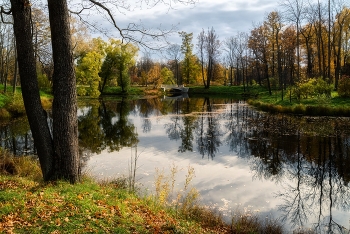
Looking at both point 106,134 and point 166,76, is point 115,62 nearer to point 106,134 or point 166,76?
point 166,76

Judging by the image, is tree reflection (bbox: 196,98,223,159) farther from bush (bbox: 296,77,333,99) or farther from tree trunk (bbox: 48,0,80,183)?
bush (bbox: 296,77,333,99)

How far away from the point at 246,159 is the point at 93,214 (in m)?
7.76

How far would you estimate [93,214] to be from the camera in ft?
15.0

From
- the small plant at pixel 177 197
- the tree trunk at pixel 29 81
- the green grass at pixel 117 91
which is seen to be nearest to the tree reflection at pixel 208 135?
the small plant at pixel 177 197

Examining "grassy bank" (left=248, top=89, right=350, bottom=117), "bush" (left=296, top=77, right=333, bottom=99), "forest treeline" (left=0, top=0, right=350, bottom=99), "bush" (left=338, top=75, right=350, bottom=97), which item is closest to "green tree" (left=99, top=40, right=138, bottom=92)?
"forest treeline" (left=0, top=0, right=350, bottom=99)

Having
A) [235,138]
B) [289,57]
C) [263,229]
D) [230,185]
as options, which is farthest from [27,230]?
[289,57]

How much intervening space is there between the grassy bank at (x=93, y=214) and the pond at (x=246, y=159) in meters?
0.83

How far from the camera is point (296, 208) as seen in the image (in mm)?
7078

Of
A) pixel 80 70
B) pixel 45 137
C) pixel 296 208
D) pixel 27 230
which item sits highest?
pixel 80 70

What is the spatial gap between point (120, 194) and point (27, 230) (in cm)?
244

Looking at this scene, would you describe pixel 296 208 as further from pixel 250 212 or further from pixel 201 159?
pixel 201 159

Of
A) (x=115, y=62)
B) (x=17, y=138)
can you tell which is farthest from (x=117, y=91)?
(x=17, y=138)

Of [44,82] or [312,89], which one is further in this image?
[44,82]

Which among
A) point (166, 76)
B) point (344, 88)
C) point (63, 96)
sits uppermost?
point (166, 76)
